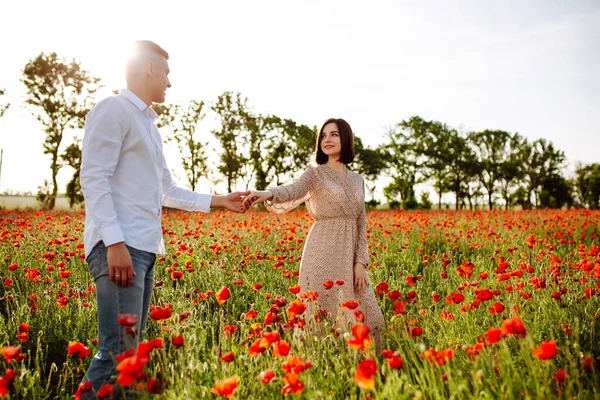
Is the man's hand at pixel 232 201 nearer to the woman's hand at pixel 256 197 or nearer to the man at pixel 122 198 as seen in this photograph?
the woman's hand at pixel 256 197

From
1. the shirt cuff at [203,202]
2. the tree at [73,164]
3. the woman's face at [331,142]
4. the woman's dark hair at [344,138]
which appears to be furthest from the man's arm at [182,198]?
the tree at [73,164]

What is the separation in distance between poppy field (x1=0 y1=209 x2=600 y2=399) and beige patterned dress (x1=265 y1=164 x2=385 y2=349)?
0.12 m

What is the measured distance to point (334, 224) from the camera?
362 centimetres

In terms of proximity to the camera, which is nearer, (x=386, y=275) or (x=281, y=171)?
(x=386, y=275)

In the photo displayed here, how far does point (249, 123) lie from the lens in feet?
117

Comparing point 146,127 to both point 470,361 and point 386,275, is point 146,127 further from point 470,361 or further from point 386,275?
point 386,275

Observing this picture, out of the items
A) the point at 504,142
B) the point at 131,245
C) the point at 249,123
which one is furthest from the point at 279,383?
the point at 504,142

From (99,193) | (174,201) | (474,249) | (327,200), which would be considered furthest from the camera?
(474,249)

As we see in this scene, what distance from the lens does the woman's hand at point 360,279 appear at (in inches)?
140

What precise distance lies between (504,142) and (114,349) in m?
57.7

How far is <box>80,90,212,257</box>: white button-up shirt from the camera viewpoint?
2.07 meters

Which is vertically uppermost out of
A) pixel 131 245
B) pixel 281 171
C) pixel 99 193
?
pixel 281 171

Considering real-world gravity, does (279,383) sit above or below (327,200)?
below

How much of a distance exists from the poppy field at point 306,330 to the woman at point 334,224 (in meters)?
0.13
